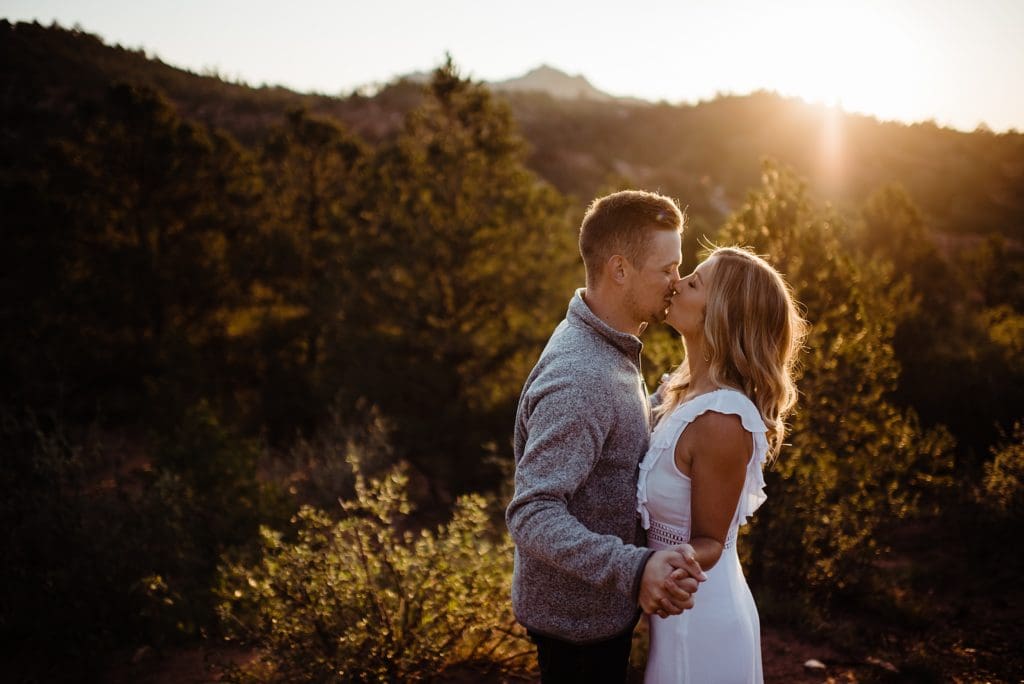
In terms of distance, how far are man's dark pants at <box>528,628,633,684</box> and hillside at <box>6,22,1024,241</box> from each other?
26.0 metres

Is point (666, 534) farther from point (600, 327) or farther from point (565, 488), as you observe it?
point (600, 327)

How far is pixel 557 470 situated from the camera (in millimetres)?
1912

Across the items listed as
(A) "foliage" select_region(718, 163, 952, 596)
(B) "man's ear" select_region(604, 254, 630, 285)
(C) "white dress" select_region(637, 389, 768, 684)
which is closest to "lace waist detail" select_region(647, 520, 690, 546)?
(C) "white dress" select_region(637, 389, 768, 684)

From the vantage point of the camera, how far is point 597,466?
214 cm

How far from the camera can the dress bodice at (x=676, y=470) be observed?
6.81ft

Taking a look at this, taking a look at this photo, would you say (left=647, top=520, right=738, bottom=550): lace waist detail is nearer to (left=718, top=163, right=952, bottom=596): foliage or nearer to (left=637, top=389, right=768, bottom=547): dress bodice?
(left=637, top=389, right=768, bottom=547): dress bodice

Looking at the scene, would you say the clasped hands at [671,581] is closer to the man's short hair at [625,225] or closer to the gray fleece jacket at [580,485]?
the gray fleece jacket at [580,485]

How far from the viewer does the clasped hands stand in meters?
1.70

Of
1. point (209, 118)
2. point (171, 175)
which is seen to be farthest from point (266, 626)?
point (209, 118)

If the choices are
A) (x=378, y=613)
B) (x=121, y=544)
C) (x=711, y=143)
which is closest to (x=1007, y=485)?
(x=378, y=613)

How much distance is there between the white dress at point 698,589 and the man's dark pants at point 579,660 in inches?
6.6

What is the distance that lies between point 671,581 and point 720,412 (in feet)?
2.03

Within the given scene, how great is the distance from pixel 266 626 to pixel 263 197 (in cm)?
1357

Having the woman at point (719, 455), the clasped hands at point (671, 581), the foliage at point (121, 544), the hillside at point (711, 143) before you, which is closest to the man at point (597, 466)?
the clasped hands at point (671, 581)
